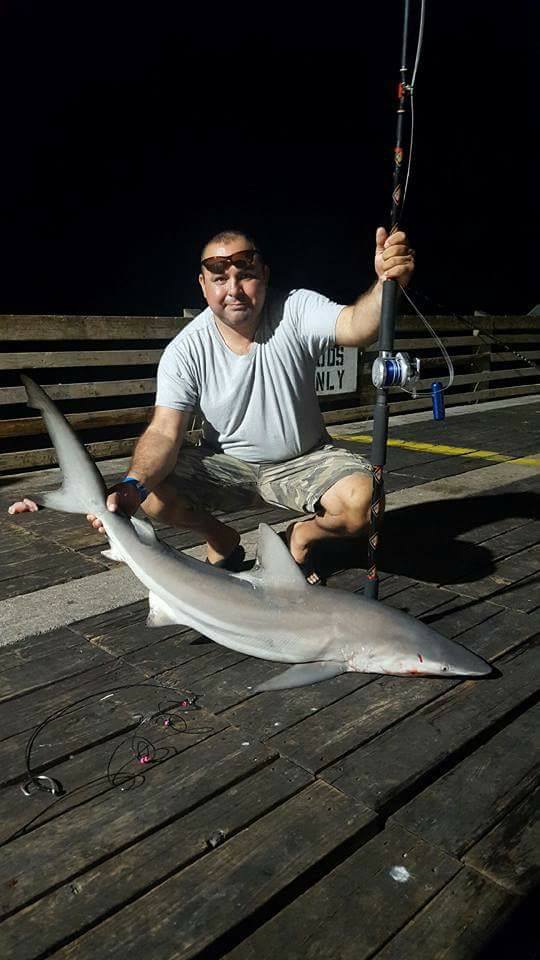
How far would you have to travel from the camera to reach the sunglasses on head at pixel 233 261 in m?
3.52

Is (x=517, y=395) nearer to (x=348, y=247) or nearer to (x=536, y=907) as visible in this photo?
(x=348, y=247)

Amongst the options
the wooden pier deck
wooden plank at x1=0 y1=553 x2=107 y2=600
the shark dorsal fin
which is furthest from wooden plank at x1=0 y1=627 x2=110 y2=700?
the shark dorsal fin

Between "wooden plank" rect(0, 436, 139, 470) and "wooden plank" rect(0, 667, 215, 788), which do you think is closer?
"wooden plank" rect(0, 667, 215, 788)

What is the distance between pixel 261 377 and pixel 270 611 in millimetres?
1409

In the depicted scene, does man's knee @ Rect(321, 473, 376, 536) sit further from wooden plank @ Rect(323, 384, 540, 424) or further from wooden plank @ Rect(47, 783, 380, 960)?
wooden plank @ Rect(323, 384, 540, 424)

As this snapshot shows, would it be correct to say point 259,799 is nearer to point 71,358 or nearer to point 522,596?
point 522,596

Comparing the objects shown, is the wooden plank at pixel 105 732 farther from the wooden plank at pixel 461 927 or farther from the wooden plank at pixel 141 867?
the wooden plank at pixel 461 927

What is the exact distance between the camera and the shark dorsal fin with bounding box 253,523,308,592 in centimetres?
279

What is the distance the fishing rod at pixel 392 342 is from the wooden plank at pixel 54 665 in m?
1.32

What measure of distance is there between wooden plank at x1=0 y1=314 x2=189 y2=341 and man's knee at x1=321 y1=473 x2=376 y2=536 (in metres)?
4.06

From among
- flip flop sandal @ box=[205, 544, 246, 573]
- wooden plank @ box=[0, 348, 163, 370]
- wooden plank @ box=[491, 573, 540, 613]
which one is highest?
wooden plank @ box=[0, 348, 163, 370]

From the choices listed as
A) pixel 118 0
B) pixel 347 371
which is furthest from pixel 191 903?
pixel 118 0

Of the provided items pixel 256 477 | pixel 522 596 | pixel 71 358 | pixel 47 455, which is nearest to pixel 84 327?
pixel 71 358

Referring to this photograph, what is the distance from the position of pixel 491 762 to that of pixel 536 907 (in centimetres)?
57
